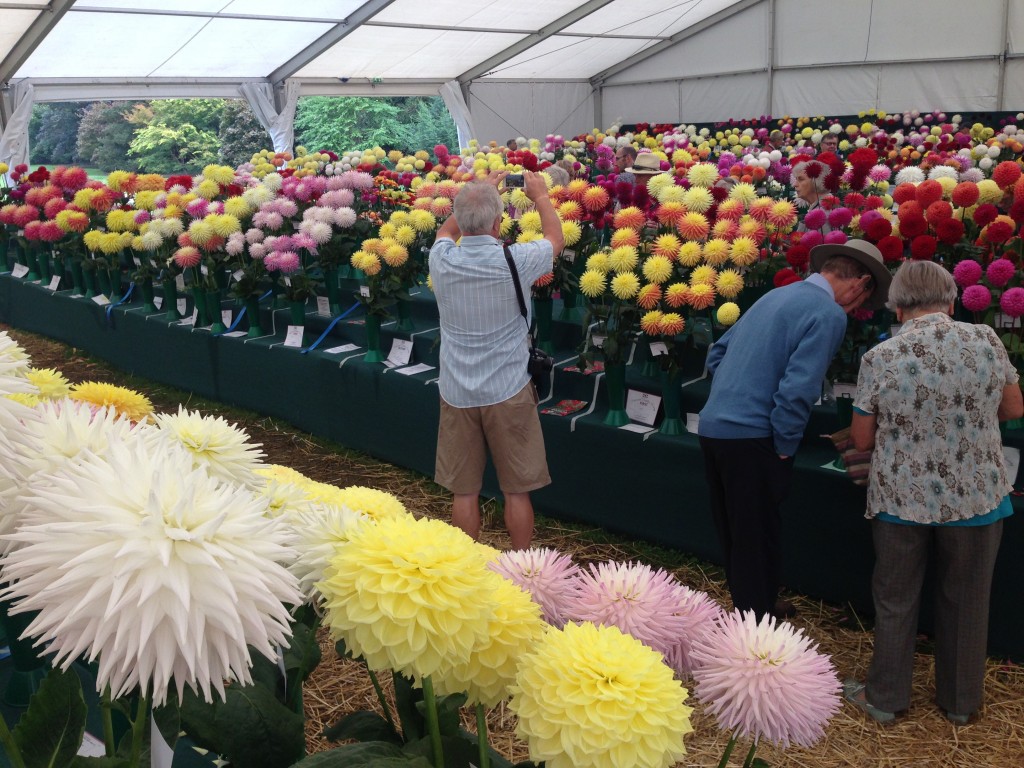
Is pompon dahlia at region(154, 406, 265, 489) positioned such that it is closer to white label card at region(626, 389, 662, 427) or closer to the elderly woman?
the elderly woman

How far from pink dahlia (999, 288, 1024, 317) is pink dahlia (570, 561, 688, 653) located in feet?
6.46

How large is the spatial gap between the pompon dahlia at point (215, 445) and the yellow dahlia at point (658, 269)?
2.39 meters

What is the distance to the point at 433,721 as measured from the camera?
2.04 ft

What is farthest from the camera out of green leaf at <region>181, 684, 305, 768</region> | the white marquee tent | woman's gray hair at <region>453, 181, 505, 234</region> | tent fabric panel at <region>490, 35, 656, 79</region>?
tent fabric panel at <region>490, 35, 656, 79</region>

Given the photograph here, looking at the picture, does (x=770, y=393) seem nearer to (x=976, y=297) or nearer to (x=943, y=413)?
(x=943, y=413)

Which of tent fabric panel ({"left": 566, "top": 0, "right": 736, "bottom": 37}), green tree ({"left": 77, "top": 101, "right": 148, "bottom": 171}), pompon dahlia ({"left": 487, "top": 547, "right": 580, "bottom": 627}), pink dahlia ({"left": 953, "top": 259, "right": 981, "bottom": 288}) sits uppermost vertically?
tent fabric panel ({"left": 566, "top": 0, "right": 736, "bottom": 37})

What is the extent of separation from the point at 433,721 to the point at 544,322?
3171 mm

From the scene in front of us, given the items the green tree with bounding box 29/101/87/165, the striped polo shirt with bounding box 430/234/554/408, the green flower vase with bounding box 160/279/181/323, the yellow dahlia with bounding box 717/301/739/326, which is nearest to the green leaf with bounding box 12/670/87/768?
the striped polo shirt with bounding box 430/234/554/408

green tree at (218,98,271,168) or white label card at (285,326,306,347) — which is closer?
white label card at (285,326,306,347)

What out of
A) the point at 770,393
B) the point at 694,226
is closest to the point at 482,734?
the point at 770,393

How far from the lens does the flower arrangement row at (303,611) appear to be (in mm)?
456

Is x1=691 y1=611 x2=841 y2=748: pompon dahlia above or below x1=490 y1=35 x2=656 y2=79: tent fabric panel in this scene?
below

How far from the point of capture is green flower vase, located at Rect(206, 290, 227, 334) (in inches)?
198

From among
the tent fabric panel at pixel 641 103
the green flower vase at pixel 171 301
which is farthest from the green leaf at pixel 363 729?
the tent fabric panel at pixel 641 103
